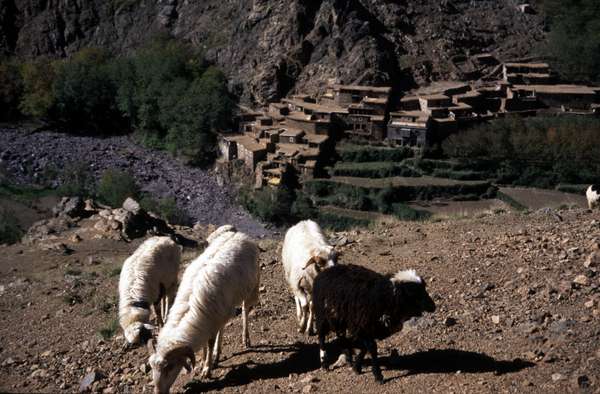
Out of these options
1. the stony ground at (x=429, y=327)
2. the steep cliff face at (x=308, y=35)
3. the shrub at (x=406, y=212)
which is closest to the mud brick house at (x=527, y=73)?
the steep cliff face at (x=308, y=35)

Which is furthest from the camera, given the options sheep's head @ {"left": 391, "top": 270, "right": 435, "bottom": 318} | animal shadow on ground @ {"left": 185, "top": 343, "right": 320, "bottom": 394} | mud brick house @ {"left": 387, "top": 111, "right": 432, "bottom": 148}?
mud brick house @ {"left": 387, "top": 111, "right": 432, "bottom": 148}

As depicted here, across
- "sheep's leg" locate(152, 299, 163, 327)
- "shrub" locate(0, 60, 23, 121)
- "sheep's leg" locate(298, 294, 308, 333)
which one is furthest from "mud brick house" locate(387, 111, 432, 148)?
"sheep's leg" locate(298, 294, 308, 333)

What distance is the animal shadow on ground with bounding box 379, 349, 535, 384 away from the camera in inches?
266

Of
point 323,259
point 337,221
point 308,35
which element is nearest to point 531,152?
point 337,221

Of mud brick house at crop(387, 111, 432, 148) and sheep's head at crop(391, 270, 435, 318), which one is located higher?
sheep's head at crop(391, 270, 435, 318)

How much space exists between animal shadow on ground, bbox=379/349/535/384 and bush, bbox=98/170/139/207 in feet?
97.2

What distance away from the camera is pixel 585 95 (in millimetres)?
44188

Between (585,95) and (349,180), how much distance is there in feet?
61.5

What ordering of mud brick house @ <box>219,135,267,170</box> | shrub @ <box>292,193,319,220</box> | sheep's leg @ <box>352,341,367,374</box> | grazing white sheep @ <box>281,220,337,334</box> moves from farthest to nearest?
mud brick house @ <box>219,135,267,170</box>, shrub @ <box>292,193,319,220</box>, grazing white sheep @ <box>281,220,337,334</box>, sheep's leg @ <box>352,341,367,374</box>

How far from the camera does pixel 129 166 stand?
4412cm

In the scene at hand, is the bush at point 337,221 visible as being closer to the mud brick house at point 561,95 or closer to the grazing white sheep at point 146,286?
the mud brick house at point 561,95

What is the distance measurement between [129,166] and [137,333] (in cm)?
3775

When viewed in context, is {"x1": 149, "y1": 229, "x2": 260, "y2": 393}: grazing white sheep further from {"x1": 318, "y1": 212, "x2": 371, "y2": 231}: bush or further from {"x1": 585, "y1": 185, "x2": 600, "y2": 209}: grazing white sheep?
{"x1": 318, "y1": 212, "x2": 371, "y2": 231}: bush

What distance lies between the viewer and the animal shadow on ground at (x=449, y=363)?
6.76 meters
